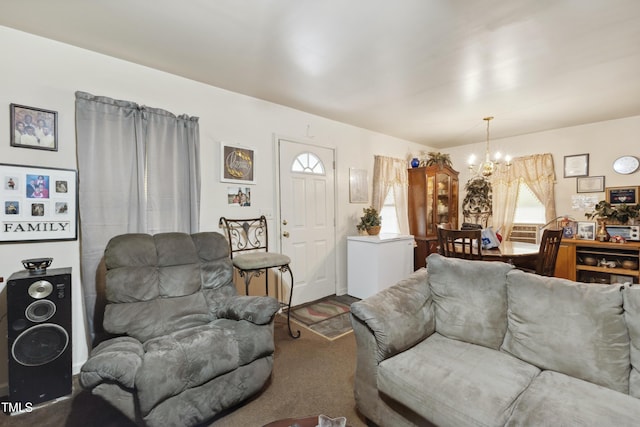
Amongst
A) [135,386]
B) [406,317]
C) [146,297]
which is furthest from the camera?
[146,297]

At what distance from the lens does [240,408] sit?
73.8 inches

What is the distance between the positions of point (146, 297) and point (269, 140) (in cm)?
211

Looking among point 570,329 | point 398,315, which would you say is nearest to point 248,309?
point 398,315

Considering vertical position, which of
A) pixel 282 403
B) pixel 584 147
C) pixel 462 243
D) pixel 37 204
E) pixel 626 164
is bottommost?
pixel 282 403

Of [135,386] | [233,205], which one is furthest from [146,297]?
[233,205]

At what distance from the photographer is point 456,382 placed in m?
1.38

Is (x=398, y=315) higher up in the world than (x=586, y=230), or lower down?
lower down

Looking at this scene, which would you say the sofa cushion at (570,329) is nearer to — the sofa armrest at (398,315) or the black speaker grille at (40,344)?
the sofa armrest at (398,315)

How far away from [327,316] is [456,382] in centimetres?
218

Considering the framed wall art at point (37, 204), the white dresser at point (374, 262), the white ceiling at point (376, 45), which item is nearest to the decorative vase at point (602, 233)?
the white ceiling at point (376, 45)

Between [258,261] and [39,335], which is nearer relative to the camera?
[39,335]

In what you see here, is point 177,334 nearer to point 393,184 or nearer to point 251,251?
point 251,251

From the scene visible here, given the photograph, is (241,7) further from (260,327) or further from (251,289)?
(251,289)

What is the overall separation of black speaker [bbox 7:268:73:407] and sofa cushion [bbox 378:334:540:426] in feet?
6.65
